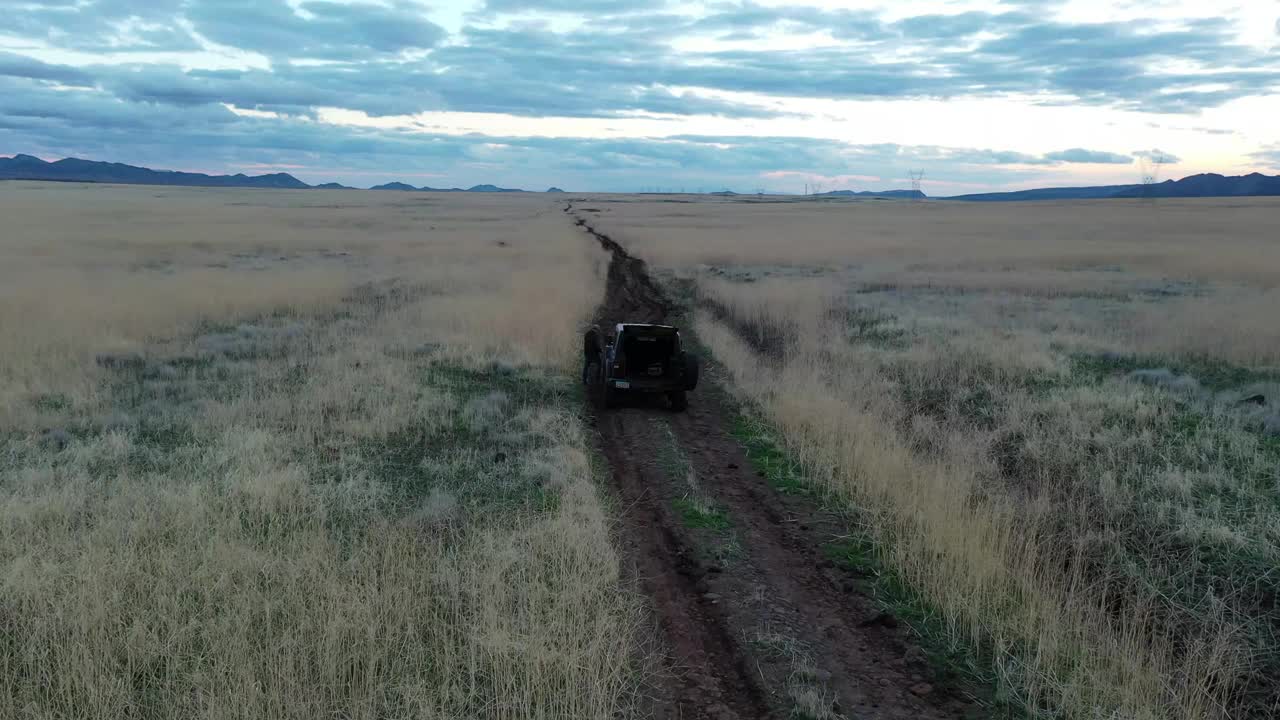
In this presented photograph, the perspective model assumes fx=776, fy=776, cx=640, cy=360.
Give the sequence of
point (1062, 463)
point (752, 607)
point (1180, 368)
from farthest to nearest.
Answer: point (1180, 368)
point (1062, 463)
point (752, 607)

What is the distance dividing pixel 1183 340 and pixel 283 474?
18774 millimetres

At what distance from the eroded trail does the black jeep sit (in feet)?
7.53

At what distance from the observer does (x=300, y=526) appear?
8.13 metres

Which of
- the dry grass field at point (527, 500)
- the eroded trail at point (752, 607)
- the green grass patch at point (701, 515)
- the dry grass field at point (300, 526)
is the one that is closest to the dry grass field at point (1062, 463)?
the dry grass field at point (527, 500)

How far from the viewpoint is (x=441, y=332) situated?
19.6 m

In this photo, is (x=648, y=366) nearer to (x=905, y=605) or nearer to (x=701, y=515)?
(x=701, y=515)

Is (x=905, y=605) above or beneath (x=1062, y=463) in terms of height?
beneath

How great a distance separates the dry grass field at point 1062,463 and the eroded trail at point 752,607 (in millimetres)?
672

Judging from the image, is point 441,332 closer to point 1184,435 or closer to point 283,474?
point 283,474

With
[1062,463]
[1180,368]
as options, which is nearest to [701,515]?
[1062,463]

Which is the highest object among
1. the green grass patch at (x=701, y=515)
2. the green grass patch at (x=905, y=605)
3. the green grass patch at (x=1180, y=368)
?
the green grass patch at (x=1180, y=368)

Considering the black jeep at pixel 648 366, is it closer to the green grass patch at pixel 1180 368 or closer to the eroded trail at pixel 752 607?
the eroded trail at pixel 752 607

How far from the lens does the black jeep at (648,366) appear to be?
1329 centimetres

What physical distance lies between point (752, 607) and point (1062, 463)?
18.6ft
